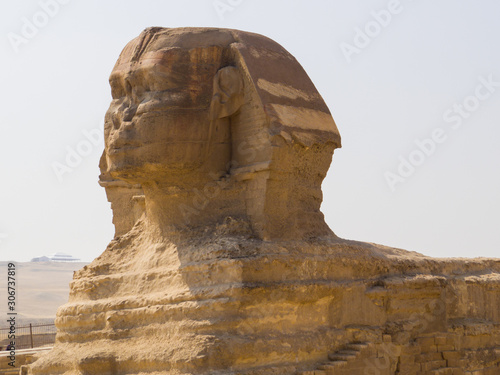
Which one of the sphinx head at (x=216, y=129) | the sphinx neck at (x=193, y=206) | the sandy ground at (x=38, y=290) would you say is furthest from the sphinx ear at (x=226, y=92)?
the sandy ground at (x=38, y=290)

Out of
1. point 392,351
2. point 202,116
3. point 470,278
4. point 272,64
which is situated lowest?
point 392,351

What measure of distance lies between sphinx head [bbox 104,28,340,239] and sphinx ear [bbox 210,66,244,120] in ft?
0.04

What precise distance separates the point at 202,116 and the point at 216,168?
0.69 m

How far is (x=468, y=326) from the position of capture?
40.3 ft

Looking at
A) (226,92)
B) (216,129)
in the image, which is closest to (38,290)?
(216,129)

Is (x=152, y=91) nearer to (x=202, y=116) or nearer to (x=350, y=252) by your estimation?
(x=202, y=116)

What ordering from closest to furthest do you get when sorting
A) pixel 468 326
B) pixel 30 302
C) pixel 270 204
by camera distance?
1. pixel 270 204
2. pixel 468 326
3. pixel 30 302

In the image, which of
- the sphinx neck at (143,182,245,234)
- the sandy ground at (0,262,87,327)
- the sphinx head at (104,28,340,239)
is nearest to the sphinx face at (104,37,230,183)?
the sphinx head at (104,28,340,239)

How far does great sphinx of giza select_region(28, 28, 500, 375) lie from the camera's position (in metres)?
9.78

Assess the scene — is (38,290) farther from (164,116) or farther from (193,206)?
(164,116)

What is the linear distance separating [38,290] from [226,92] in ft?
206

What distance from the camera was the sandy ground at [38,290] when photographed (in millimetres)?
55194

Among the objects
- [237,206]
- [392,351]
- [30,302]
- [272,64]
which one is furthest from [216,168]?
[30,302]

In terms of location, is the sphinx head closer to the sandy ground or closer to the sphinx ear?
the sphinx ear
